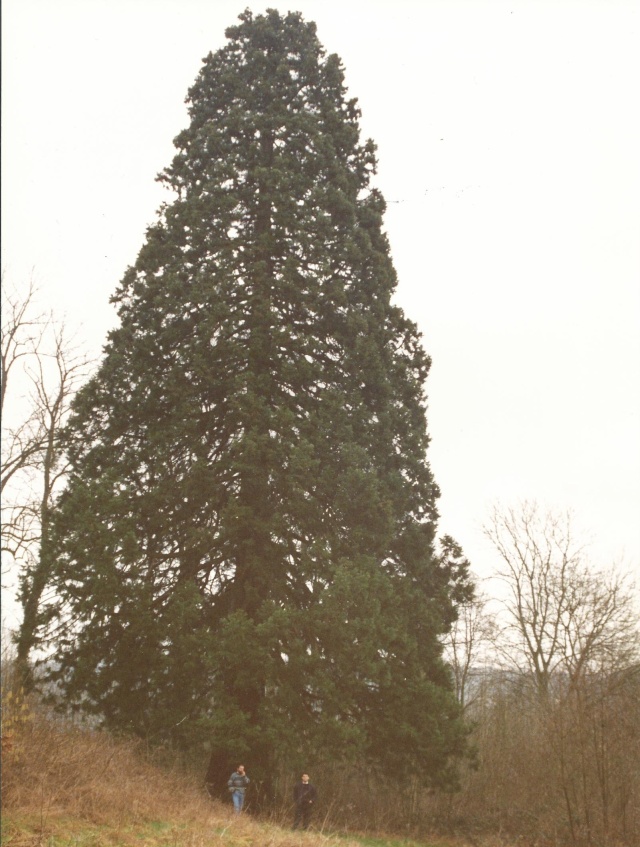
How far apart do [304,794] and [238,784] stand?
1406 mm

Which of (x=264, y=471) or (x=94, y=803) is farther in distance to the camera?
(x=264, y=471)

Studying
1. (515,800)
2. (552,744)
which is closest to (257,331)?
(552,744)

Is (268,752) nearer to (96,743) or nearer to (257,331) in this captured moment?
(96,743)

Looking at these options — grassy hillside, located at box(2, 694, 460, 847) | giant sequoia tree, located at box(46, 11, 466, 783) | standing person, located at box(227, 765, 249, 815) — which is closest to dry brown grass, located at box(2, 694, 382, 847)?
grassy hillside, located at box(2, 694, 460, 847)

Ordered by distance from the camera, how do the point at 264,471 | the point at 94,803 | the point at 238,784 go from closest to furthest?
the point at 94,803, the point at 238,784, the point at 264,471

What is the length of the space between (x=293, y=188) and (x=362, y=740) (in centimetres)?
1230

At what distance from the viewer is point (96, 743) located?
460 inches

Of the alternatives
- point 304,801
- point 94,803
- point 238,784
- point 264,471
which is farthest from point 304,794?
point 264,471

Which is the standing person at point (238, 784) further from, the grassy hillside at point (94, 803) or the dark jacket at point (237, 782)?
the grassy hillside at point (94, 803)

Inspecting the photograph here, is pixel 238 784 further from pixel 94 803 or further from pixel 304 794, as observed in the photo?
pixel 94 803

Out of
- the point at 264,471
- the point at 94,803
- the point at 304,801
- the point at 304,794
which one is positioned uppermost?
the point at 264,471

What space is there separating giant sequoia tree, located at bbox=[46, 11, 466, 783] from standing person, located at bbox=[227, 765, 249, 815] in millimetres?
507

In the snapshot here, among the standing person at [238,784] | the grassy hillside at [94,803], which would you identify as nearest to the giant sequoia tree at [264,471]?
the standing person at [238,784]

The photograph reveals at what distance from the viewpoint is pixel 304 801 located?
13.3 m
